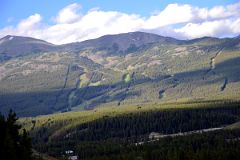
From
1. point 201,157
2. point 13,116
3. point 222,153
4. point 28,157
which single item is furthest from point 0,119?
point 222,153

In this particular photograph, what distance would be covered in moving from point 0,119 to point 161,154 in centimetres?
10315

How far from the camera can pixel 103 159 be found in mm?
177750

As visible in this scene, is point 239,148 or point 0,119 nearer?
point 0,119

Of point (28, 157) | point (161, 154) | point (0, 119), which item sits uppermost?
point (0, 119)

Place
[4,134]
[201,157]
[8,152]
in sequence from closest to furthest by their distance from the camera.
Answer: [8,152], [4,134], [201,157]

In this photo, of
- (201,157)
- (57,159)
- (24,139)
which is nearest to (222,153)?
(201,157)

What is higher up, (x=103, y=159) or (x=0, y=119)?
(x=0, y=119)

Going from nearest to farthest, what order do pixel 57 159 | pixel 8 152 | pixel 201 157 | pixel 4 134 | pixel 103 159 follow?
pixel 8 152 → pixel 4 134 → pixel 201 157 → pixel 103 159 → pixel 57 159

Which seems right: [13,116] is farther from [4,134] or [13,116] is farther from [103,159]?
[103,159]

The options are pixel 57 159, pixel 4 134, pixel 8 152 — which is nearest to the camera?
pixel 8 152

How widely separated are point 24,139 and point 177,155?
270 feet

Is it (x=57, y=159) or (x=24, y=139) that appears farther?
(x=57, y=159)

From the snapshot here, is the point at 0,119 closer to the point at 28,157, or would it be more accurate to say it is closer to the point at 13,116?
the point at 13,116

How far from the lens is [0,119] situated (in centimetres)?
9412
